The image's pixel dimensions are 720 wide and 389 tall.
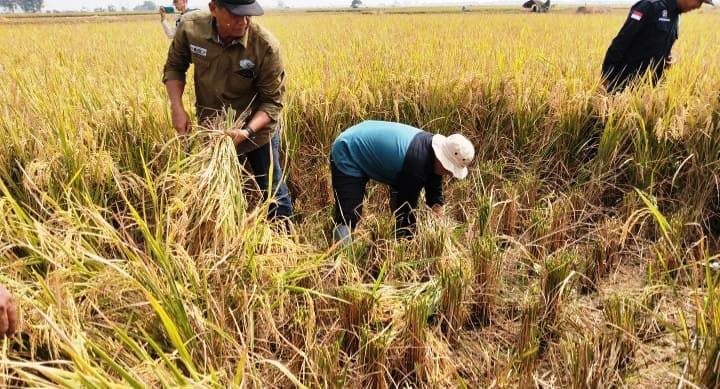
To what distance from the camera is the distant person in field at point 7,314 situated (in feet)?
3.25

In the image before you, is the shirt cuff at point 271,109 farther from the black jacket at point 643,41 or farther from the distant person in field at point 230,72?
the black jacket at point 643,41

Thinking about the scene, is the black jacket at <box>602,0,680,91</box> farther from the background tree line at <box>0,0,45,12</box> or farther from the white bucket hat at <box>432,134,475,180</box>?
the background tree line at <box>0,0,45,12</box>

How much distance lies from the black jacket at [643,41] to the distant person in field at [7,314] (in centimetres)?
347

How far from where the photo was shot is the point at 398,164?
229 cm

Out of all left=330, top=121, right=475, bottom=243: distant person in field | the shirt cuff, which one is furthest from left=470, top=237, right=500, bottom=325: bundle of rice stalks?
the shirt cuff

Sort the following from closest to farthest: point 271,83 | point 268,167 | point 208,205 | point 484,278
Answer: point 208,205
point 484,278
point 271,83
point 268,167

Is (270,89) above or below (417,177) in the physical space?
above

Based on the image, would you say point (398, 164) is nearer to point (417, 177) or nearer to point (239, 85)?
point (417, 177)

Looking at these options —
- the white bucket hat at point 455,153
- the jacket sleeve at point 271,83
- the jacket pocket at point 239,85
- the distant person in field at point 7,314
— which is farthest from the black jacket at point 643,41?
the distant person in field at point 7,314

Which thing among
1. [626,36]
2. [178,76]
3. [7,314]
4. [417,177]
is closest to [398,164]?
[417,177]

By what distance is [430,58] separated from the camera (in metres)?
4.25

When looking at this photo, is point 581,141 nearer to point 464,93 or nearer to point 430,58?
point 464,93

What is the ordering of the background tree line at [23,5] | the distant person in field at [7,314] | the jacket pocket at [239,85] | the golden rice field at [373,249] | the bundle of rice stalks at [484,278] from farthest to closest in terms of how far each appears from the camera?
1. the background tree line at [23,5]
2. the jacket pocket at [239,85]
3. the bundle of rice stalks at [484,278]
4. the golden rice field at [373,249]
5. the distant person in field at [7,314]

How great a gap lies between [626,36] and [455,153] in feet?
6.95
